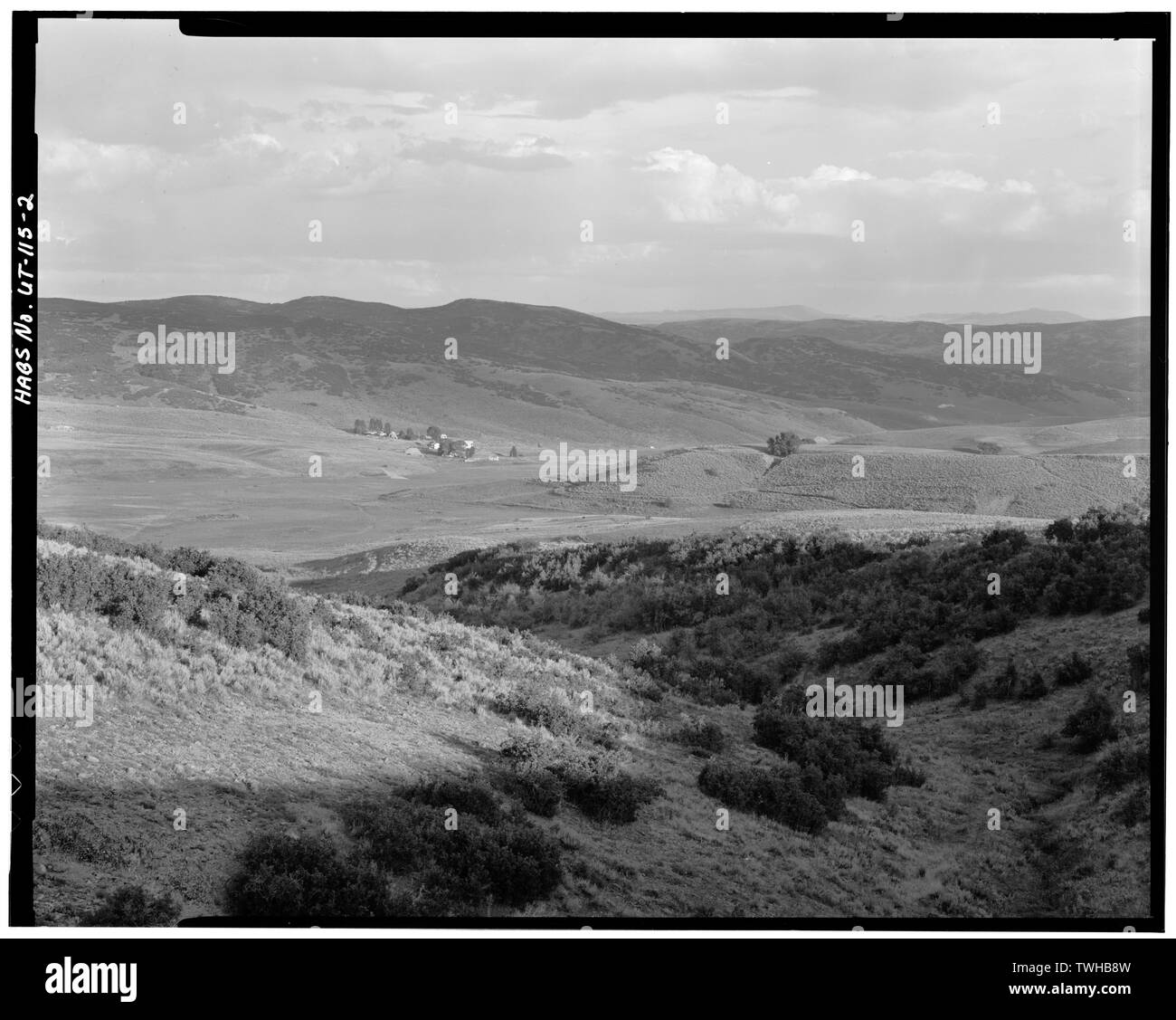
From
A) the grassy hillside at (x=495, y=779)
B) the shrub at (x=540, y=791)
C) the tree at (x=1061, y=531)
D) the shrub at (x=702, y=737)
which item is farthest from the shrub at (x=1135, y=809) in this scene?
the tree at (x=1061, y=531)

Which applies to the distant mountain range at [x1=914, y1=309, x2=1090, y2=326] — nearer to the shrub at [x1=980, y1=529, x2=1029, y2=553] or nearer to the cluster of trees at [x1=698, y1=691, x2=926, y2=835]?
the shrub at [x1=980, y1=529, x2=1029, y2=553]

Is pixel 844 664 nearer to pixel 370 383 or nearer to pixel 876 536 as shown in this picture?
pixel 876 536

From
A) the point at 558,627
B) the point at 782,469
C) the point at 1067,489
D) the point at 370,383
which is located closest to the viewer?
the point at 558,627

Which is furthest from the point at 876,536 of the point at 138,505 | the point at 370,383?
the point at 370,383

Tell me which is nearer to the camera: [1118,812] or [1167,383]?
[1167,383]

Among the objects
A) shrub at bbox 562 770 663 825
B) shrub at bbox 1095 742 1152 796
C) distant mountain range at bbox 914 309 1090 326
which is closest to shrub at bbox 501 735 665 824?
shrub at bbox 562 770 663 825
